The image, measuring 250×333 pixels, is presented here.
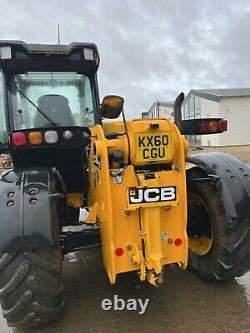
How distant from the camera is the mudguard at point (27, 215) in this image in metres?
2.91

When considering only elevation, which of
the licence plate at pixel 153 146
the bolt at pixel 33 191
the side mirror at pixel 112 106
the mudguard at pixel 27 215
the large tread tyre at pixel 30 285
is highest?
the side mirror at pixel 112 106

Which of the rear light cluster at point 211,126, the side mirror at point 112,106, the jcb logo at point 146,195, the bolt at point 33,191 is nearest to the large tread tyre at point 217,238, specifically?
the rear light cluster at point 211,126

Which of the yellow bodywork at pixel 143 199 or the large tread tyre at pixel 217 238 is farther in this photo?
the large tread tyre at pixel 217 238

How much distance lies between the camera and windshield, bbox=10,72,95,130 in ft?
14.7

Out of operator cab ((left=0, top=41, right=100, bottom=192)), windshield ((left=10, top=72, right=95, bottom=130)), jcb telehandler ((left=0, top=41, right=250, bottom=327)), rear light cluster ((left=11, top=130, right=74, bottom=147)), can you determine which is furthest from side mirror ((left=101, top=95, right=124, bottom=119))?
windshield ((left=10, top=72, right=95, bottom=130))

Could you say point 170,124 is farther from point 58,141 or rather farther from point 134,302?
point 134,302

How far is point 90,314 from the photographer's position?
3451 mm

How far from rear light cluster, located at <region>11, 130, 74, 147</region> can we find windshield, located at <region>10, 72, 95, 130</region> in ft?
4.03

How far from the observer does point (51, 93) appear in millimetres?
4621

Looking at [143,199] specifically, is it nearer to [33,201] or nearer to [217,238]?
[33,201]

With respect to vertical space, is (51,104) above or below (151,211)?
above

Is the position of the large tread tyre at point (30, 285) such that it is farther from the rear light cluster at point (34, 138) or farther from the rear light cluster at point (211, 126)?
the rear light cluster at point (211, 126)

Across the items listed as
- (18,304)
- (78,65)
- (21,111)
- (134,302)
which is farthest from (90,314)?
(78,65)

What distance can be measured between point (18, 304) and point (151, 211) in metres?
1.23
